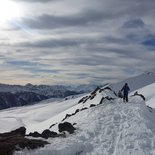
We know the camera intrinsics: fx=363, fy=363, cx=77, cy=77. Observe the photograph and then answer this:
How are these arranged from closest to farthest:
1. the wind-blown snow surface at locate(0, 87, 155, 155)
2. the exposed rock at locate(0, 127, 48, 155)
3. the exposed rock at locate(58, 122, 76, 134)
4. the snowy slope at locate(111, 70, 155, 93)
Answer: the exposed rock at locate(0, 127, 48, 155) → the wind-blown snow surface at locate(0, 87, 155, 155) → the exposed rock at locate(58, 122, 76, 134) → the snowy slope at locate(111, 70, 155, 93)

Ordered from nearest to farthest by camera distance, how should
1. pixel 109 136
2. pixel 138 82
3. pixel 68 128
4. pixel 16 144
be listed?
1. pixel 16 144
2. pixel 109 136
3. pixel 68 128
4. pixel 138 82

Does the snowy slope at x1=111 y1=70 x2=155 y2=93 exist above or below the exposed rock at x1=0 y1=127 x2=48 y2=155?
above

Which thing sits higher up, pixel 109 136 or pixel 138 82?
pixel 138 82

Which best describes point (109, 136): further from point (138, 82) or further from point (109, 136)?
point (138, 82)

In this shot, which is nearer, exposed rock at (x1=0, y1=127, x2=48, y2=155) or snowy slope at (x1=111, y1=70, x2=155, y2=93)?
exposed rock at (x1=0, y1=127, x2=48, y2=155)

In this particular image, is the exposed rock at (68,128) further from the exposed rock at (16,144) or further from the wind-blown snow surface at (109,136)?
the exposed rock at (16,144)

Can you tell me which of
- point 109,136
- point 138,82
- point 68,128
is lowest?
point 109,136

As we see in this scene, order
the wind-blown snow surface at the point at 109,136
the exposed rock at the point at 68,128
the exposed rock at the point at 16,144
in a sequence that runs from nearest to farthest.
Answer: the exposed rock at the point at 16,144, the wind-blown snow surface at the point at 109,136, the exposed rock at the point at 68,128

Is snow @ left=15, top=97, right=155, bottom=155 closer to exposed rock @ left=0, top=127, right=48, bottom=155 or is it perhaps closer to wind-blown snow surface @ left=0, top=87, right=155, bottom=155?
wind-blown snow surface @ left=0, top=87, right=155, bottom=155

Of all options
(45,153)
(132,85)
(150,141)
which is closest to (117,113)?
(150,141)

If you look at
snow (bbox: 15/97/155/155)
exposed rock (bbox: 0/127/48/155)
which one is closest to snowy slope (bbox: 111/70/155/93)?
snow (bbox: 15/97/155/155)

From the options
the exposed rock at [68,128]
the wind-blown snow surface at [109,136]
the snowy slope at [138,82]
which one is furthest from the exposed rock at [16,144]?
the snowy slope at [138,82]

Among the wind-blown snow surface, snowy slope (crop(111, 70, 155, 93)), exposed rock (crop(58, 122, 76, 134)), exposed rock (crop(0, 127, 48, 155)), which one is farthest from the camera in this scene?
snowy slope (crop(111, 70, 155, 93))

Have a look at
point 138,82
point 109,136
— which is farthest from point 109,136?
point 138,82
